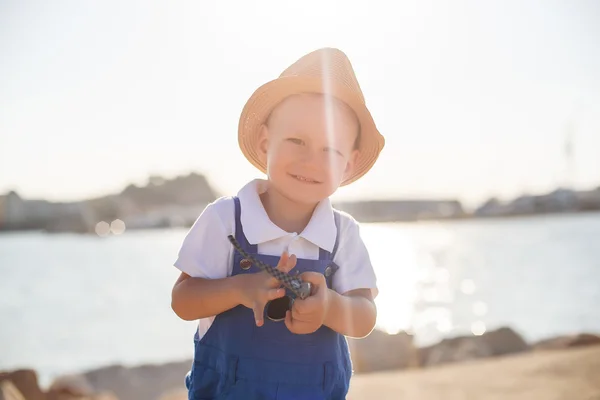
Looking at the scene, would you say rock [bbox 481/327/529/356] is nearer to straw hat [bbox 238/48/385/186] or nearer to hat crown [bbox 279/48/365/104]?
straw hat [bbox 238/48/385/186]

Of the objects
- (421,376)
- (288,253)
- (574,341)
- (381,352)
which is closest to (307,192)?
(288,253)

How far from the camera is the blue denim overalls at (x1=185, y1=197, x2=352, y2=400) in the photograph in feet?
4.79

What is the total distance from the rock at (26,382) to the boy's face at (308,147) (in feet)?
13.7

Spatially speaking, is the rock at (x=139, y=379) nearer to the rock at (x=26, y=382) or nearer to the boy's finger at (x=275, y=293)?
the rock at (x=26, y=382)

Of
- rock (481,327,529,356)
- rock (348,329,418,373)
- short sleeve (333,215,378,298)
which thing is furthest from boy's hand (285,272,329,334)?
rock (481,327,529,356)

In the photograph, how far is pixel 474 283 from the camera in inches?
679

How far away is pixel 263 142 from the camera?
1.70m

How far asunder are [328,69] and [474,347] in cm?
669

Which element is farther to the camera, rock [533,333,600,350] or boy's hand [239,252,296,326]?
rock [533,333,600,350]

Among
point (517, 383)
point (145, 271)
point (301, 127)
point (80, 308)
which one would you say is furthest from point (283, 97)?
point (145, 271)

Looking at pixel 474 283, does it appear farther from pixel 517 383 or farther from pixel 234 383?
pixel 234 383

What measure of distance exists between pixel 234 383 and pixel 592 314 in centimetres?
1142

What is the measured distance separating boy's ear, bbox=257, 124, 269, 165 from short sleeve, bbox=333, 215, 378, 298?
1.00 feet

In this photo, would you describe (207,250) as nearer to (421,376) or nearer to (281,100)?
(281,100)
